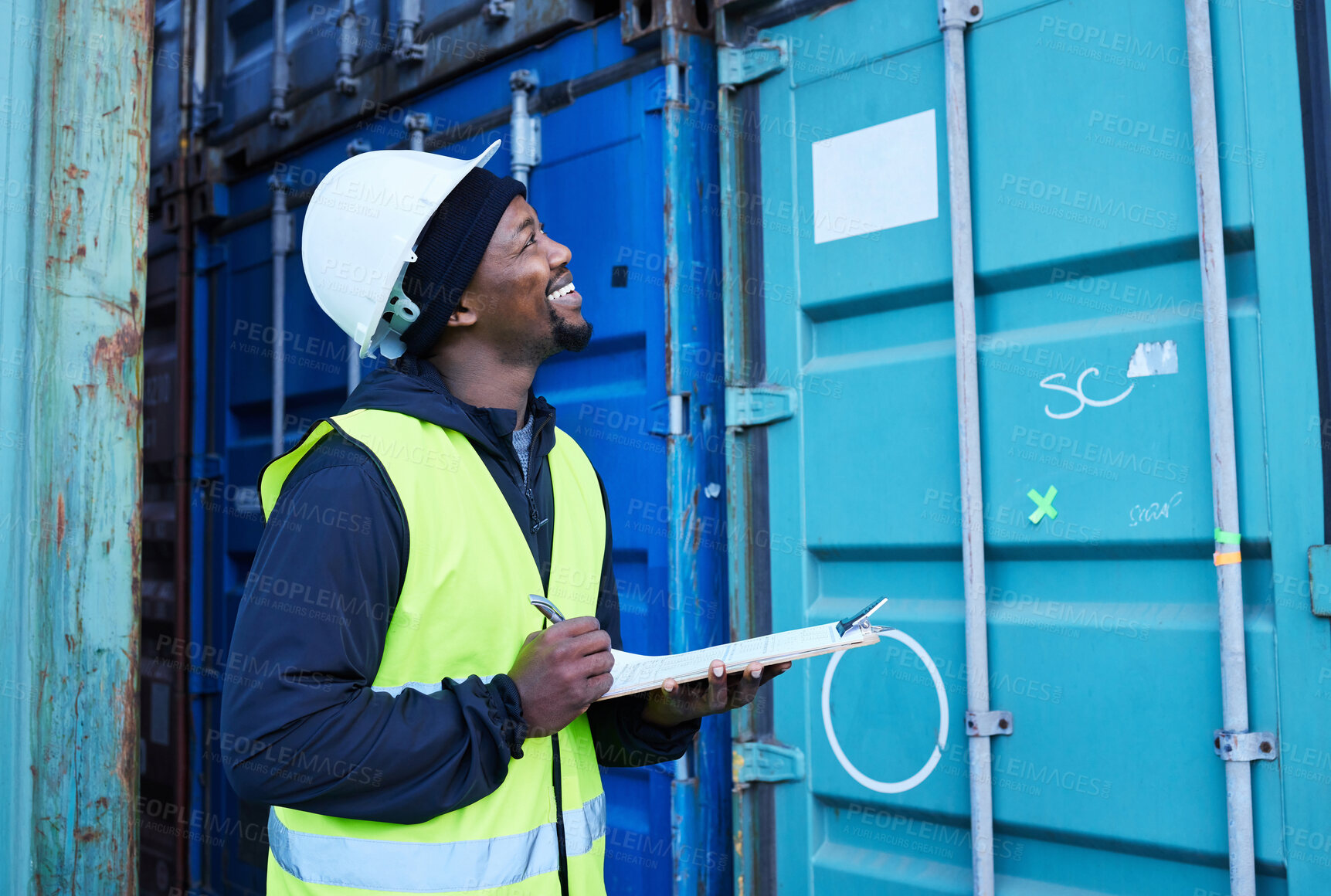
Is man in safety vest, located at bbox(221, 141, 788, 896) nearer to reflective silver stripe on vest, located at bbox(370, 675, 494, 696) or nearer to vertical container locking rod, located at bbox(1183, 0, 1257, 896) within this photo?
reflective silver stripe on vest, located at bbox(370, 675, 494, 696)

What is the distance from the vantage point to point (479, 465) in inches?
64.1

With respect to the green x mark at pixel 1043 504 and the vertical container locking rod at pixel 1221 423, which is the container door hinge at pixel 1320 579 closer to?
the vertical container locking rod at pixel 1221 423

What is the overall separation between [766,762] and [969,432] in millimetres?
904

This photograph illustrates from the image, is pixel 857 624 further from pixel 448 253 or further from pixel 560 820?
pixel 448 253

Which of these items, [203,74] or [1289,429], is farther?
[203,74]

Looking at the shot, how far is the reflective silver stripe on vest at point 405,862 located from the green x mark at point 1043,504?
1.16m

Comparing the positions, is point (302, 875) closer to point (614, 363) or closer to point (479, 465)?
point (479, 465)

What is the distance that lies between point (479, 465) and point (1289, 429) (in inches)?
50.9

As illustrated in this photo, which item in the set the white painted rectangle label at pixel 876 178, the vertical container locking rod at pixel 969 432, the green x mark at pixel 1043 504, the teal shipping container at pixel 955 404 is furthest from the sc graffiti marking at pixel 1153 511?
the white painted rectangle label at pixel 876 178

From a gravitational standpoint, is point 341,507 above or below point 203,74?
below

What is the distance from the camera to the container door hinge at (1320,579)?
1.85 metres

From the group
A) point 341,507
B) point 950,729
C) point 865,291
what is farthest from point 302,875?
point 865,291
